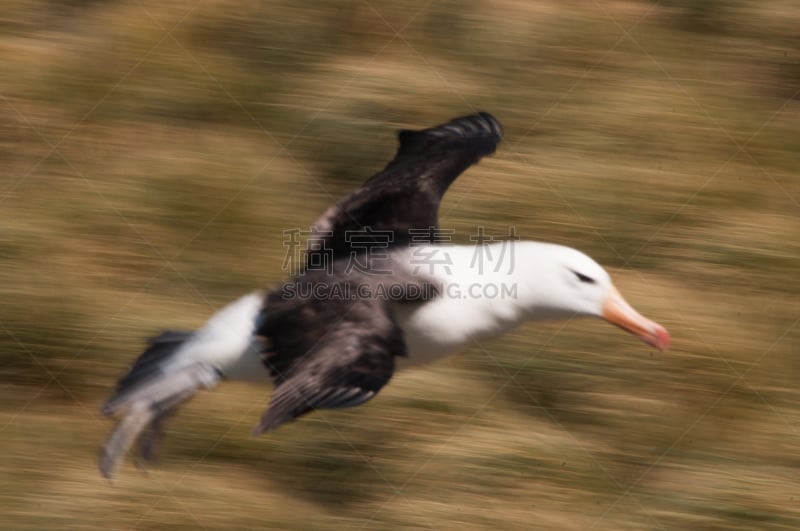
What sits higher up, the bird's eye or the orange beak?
the bird's eye

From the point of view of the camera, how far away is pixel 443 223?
8.19m

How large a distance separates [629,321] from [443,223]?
1718 mm

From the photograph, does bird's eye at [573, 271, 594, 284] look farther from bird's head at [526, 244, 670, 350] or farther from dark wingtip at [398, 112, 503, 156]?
dark wingtip at [398, 112, 503, 156]

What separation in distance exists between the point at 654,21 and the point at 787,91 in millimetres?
910

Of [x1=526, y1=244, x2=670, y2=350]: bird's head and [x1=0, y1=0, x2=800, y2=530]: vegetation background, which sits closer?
[x1=526, y1=244, x2=670, y2=350]: bird's head

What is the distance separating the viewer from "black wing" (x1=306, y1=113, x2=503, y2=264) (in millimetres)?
7023

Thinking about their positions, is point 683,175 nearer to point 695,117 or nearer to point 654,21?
point 695,117

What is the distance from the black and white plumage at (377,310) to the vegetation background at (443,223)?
19.3 inches

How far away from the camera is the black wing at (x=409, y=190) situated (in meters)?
7.02

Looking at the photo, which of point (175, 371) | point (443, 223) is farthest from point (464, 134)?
point (175, 371)

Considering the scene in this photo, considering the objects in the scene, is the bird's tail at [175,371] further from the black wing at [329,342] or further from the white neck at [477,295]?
the white neck at [477,295]

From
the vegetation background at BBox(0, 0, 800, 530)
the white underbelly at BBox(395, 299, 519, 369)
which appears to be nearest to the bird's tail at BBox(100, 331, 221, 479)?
the vegetation background at BBox(0, 0, 800, 530)

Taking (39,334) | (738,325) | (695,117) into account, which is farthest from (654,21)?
(39,334)

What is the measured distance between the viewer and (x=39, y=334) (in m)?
7.61
